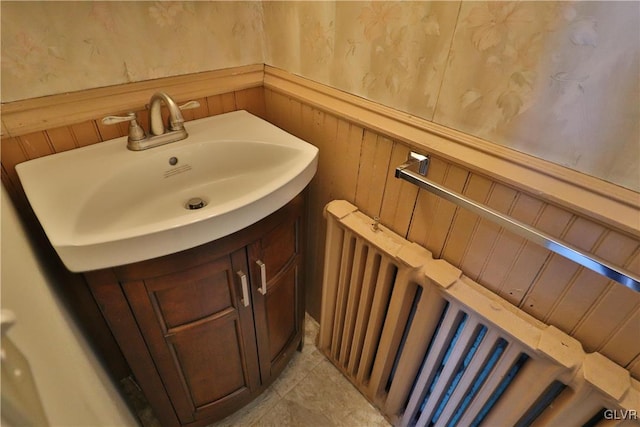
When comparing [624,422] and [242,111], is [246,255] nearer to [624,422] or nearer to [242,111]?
[242,111]

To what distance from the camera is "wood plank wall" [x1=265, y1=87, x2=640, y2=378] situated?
590 millimetres

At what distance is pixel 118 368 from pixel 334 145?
109 cm

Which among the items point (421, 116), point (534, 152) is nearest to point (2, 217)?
point (421, 116)

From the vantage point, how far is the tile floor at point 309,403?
1.18 metres

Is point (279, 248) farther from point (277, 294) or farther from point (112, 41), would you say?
point (112, 41)

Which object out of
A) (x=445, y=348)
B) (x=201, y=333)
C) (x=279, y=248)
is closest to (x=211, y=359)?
(x=201, y=333)

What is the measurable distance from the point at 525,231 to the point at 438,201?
222 mm

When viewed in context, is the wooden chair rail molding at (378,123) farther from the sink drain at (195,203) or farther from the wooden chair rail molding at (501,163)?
the sink drain at (195,203)

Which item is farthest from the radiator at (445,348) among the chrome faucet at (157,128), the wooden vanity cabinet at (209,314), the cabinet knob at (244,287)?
the chrome faucet at (157,128)

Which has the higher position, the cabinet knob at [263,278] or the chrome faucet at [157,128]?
the chrome faucet at [157,128]

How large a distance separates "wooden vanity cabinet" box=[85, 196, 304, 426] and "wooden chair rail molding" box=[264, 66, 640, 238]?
0.29 m

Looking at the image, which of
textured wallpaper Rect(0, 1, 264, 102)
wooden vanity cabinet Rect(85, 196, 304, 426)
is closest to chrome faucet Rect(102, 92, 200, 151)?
textured wallpaper Rect(0, 1, 264, 102)

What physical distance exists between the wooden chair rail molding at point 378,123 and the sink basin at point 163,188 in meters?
0.09

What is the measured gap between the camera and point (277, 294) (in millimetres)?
995
